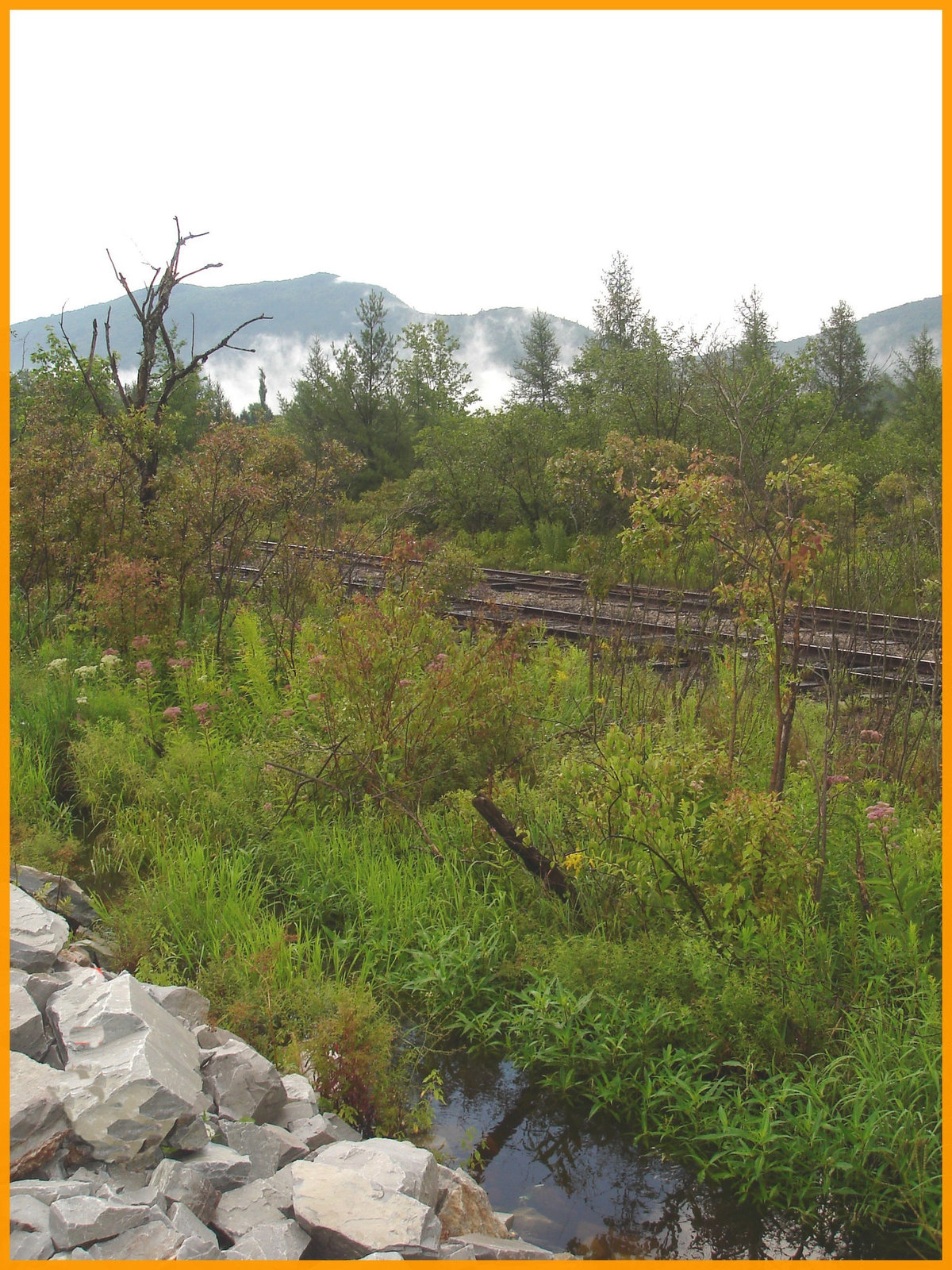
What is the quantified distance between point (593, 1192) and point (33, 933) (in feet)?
8.62

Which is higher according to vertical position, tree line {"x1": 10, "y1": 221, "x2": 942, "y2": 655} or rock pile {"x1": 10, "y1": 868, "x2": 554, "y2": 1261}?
tree line {"x1": 10, "y1": 221, "x2": 942, "y2": 655}

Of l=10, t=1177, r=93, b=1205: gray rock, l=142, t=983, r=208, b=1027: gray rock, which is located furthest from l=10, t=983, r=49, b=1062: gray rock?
l=10, t=1177, r=93, b=1205: gray rock

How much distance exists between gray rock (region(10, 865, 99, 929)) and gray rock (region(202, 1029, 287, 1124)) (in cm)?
198

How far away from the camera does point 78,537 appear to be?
8.94m

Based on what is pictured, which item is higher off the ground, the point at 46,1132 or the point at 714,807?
the point at 714,807

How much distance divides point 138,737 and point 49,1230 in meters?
4.54

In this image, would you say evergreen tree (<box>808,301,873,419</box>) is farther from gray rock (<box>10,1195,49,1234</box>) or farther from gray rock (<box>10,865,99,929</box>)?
gray rock (<box>10,1195,49,1234</box>)

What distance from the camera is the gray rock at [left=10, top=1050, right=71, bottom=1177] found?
270 cm

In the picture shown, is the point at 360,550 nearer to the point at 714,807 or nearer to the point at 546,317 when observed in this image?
the point at 714,807

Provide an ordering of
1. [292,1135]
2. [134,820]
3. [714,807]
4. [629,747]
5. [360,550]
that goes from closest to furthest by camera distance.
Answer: [292,1135] < [714,807] < [629,747] < [134,820] < [360,550]

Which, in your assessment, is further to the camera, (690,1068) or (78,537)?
(78,537)

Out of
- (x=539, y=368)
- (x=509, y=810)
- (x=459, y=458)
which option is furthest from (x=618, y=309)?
(x=509, y=810)

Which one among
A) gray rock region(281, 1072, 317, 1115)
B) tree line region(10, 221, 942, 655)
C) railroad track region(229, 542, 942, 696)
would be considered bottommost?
gray rock region(281, 1072, 317, 1115)

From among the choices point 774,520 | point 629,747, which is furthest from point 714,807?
point 774,520
